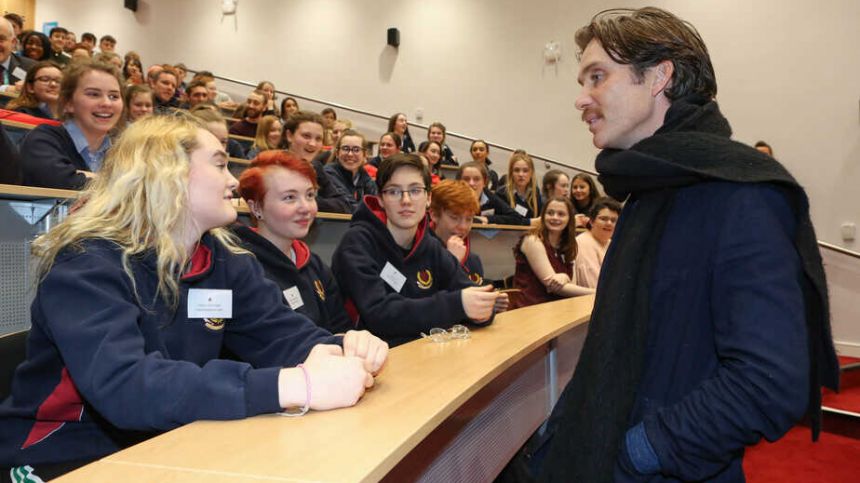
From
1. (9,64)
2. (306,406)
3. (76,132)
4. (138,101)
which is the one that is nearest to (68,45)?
(9,64)

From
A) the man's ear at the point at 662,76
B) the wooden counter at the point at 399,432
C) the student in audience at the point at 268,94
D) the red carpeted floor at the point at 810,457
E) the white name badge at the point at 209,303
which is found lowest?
the red carpeted floor at the point at 810,457

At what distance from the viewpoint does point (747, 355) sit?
0.86 meters

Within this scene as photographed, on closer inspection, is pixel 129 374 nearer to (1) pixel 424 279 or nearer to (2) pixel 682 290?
(2) pixel 682 290

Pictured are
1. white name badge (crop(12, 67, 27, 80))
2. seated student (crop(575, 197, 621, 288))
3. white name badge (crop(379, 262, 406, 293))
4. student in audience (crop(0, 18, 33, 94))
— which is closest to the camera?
white name badge (crop(379, 262, 406, 293))

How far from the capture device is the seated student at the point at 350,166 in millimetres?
4918

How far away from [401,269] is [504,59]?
7268 millimetres

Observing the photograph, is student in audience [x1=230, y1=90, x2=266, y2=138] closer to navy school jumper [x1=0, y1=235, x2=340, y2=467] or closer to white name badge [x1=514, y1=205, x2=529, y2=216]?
white name badge [x1=514, y1=205, x2=529, y2=216]

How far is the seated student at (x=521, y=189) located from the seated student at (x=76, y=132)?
3.78 m

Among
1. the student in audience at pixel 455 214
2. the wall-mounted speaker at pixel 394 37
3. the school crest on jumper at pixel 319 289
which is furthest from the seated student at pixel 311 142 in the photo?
the wall-mounted speaker at pixel 394 37

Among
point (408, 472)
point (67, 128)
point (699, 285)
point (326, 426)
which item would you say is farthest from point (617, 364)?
point (67, 128)

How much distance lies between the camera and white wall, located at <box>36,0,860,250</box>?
6676 mm

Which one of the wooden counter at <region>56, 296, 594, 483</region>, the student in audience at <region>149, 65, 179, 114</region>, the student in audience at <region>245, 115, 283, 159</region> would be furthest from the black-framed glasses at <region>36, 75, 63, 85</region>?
the wooden counter at <region>56, 296, 594, 483</region>

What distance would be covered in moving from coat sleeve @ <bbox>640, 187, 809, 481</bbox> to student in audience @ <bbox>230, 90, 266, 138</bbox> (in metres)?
6.68

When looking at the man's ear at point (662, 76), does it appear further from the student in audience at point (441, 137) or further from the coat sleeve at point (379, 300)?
the student in audience at point (441, 137)
